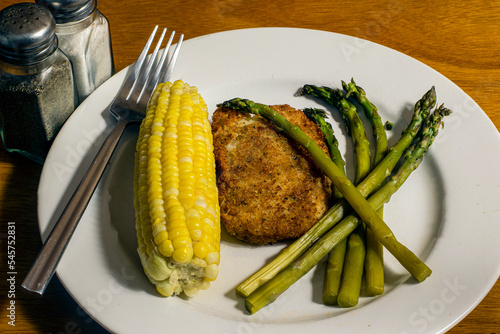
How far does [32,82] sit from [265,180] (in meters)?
1.59

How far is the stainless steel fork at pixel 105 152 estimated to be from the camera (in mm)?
2543

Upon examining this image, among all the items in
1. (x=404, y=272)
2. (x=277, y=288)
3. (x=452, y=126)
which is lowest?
(x=277, y=288)

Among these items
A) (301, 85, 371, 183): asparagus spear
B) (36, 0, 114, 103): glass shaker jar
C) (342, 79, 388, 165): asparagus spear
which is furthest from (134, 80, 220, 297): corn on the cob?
(342, 79, 388, 165): asparagus spear

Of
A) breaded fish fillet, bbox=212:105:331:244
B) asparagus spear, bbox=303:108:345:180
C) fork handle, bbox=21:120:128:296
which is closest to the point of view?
fork handle, bbox=21:120:128:296

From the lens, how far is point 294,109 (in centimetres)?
362

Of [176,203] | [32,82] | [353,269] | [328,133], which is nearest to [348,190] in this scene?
[353,269]

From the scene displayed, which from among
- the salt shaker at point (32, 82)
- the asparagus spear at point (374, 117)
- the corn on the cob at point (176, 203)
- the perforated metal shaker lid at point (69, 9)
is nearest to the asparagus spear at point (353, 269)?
the asparagus spear at point (374, 117)

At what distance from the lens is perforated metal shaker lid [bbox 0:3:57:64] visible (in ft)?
9.52

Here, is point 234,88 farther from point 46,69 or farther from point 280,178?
point 46,69

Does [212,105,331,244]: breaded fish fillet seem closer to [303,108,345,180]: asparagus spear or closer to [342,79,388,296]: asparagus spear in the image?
[303,108,345,180]: asparagus spear

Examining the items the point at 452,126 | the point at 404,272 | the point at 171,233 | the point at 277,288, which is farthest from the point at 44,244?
the point at 452,126

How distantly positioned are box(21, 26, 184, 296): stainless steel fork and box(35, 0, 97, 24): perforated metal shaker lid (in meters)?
0.52

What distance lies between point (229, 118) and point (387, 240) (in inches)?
52.9

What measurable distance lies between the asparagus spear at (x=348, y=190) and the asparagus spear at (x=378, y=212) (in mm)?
94
